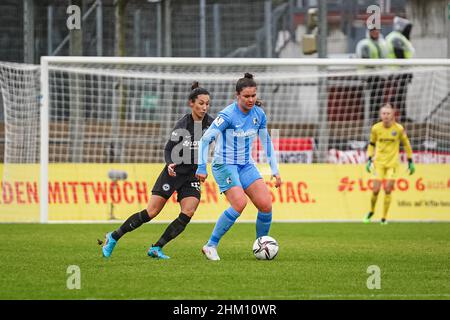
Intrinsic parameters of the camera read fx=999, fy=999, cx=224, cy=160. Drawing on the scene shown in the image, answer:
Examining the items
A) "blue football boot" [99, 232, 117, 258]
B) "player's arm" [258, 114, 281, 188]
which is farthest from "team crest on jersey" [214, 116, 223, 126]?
"blue football boot" [99, 232, 117, 258]

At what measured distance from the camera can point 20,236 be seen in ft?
51.7

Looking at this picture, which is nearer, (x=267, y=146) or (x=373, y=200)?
(x=267, y=146)

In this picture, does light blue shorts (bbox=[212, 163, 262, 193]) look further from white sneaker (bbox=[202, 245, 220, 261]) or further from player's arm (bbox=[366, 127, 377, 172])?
player's arm (bbox=[366, 127, 377, 172])

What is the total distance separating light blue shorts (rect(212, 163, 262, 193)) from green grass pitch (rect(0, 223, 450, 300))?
914mm

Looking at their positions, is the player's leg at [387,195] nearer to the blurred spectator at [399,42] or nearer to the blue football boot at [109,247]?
the blurred spectator at [399,42]

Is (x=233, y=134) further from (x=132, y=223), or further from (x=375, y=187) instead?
(x=375, y=187)

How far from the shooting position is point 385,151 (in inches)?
816

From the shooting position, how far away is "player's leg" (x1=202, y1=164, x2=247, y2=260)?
39.0 ft

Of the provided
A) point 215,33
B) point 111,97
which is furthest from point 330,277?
point 215,33

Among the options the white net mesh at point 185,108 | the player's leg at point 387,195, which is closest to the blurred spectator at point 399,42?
the white net mesh at point 185,108

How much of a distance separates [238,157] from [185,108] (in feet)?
36.1

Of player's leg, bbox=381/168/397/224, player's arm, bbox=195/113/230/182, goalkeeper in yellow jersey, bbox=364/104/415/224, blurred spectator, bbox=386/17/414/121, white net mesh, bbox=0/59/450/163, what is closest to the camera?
player's arm, bbox=195/113/230/182

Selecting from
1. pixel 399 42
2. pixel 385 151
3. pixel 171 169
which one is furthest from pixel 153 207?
pixel 399 42

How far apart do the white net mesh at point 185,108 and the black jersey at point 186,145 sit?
27.4 ft
